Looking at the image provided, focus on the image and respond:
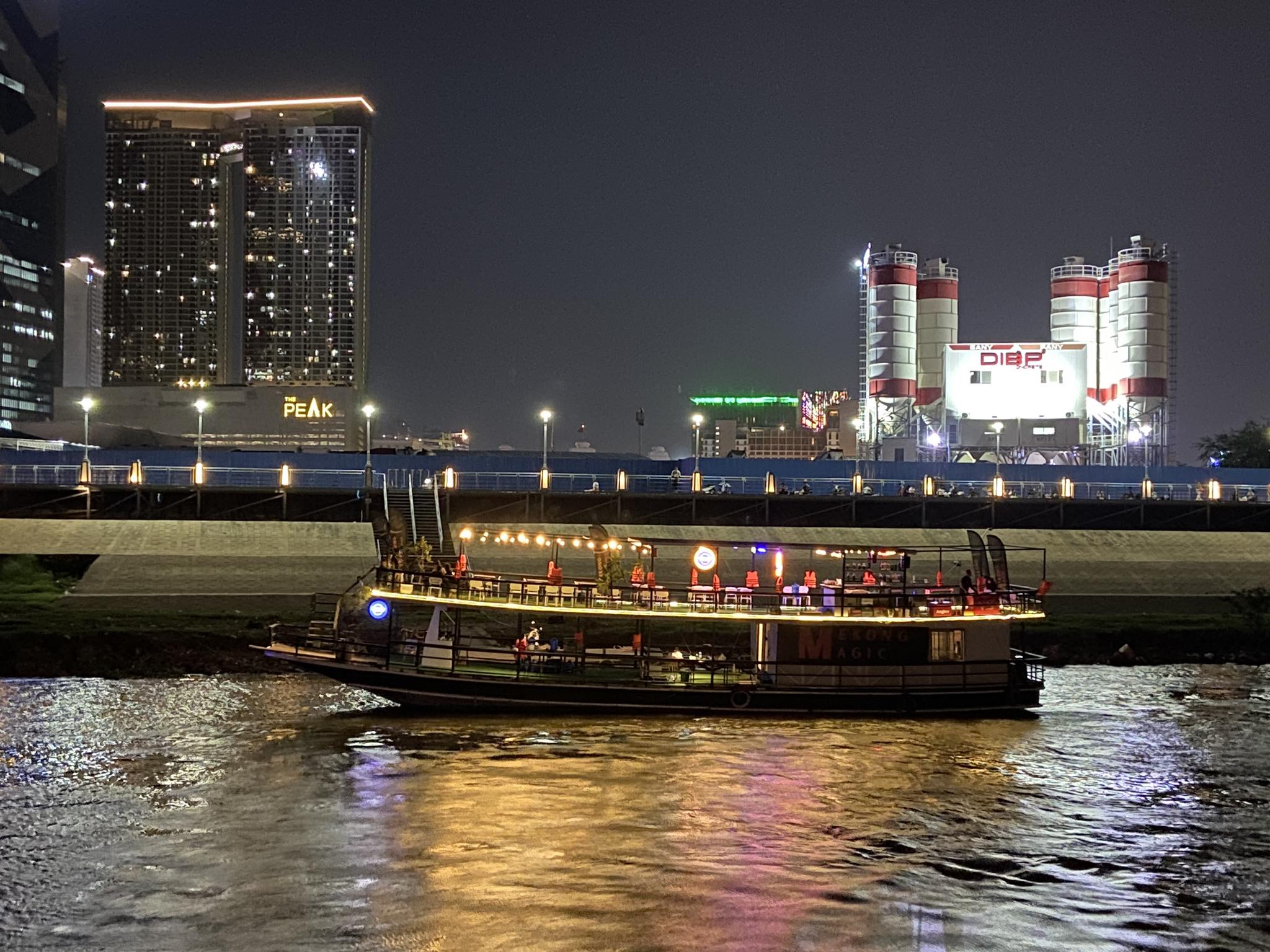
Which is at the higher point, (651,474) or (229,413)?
(229,413)

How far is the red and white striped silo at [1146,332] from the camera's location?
108 meters

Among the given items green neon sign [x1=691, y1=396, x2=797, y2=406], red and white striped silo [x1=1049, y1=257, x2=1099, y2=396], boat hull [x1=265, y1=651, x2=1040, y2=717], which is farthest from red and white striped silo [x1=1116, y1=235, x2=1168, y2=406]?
green neon sign [x1=691, y1=396, x2=797, y2=406]

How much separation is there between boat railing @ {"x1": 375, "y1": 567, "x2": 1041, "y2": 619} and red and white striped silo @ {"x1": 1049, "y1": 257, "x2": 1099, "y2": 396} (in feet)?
261

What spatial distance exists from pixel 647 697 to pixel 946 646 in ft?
29.0

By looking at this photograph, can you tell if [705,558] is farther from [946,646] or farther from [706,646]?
[946,646]

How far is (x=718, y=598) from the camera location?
131ft

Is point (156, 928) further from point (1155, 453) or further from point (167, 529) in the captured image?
point (1155, 453)

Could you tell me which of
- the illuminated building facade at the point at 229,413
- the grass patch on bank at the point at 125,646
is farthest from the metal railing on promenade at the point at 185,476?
the illuminated building facade at the point at 229,413

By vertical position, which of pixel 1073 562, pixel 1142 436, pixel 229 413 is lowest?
pixel 1073 562

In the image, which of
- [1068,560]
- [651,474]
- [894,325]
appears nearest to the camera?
[1068,560]

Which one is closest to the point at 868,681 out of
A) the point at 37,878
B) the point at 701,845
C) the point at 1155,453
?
the point at 701,845

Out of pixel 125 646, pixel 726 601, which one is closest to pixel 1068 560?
pixel 726 601

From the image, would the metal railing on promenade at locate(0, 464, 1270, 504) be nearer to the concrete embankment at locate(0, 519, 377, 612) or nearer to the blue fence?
the blue fence

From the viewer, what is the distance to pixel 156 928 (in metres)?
19.8
